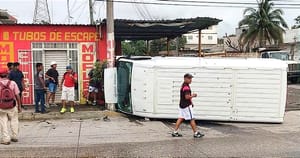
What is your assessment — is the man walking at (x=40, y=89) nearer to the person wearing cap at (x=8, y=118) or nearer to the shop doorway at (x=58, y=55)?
the shop doorway at (x=58, y=55)

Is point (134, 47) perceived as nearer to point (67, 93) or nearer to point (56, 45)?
point (56, 45)

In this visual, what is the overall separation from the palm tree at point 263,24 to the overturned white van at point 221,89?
116 ft

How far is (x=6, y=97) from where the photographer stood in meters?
9.77

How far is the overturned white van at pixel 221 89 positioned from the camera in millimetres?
13008

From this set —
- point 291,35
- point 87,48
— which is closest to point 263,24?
point 291,35

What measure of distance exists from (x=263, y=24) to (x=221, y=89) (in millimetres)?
36476

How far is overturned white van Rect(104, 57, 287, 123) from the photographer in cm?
1301

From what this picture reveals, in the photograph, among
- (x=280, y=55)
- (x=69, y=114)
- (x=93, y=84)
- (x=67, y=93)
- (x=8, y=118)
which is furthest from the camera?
(x=280, y=55)

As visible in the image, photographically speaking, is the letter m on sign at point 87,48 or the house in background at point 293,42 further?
the house in background at point 293,42

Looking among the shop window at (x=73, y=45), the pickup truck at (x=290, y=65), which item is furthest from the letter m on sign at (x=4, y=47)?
the pickup truck at (x=290, y=65)

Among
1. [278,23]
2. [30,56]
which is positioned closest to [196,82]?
[30,56]

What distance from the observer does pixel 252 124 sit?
13102mm

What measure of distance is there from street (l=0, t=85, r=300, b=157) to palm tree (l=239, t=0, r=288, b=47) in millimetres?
34947

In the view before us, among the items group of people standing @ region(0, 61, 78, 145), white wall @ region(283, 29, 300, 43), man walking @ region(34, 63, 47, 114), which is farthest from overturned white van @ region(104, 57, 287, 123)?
white wall @ region(283, 29, 300, 43)
